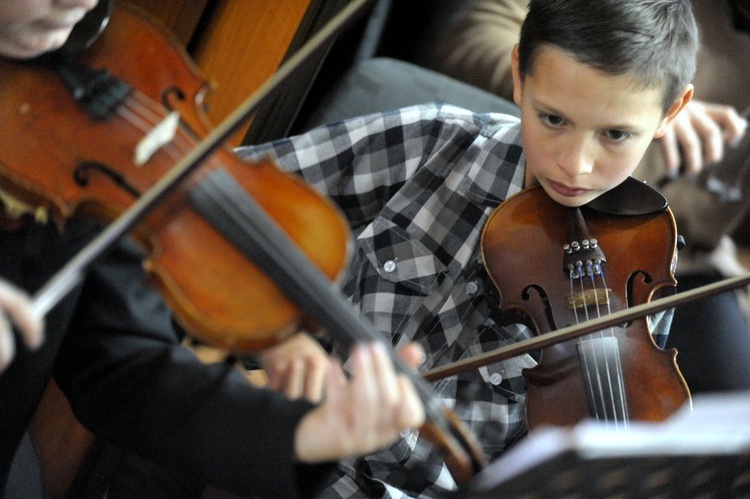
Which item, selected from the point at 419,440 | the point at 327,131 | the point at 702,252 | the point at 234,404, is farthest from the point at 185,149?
the point at 702,252

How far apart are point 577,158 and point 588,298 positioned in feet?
0.53

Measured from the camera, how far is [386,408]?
1.98ft

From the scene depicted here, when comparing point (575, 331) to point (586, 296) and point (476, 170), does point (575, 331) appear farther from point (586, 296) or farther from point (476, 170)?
point (476, 170)

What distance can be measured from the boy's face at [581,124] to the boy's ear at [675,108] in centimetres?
2

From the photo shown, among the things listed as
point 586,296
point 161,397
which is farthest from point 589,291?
point 161,397

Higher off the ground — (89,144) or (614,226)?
(89,144)

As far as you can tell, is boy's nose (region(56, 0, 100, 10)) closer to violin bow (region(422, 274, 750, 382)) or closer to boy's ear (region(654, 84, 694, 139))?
violin bow (region(422, 274, 750, 382))

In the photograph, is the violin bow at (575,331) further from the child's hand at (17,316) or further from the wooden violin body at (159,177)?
the child's hand at (17,316)

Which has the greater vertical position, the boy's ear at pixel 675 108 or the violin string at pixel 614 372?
the boy's ear at pixel 675 108

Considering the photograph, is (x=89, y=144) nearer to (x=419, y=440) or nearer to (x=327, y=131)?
(x=327, y=131)

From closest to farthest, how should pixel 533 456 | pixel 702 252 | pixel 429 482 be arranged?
pixel 533 456
pixel 429 482
pixel 702 252

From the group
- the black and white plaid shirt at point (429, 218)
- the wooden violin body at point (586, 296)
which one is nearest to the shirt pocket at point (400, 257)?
the black and white plaid shirt at point (429, 218)

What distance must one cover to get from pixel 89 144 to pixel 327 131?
1.32 feet

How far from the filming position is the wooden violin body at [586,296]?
→ 887 millimetres
